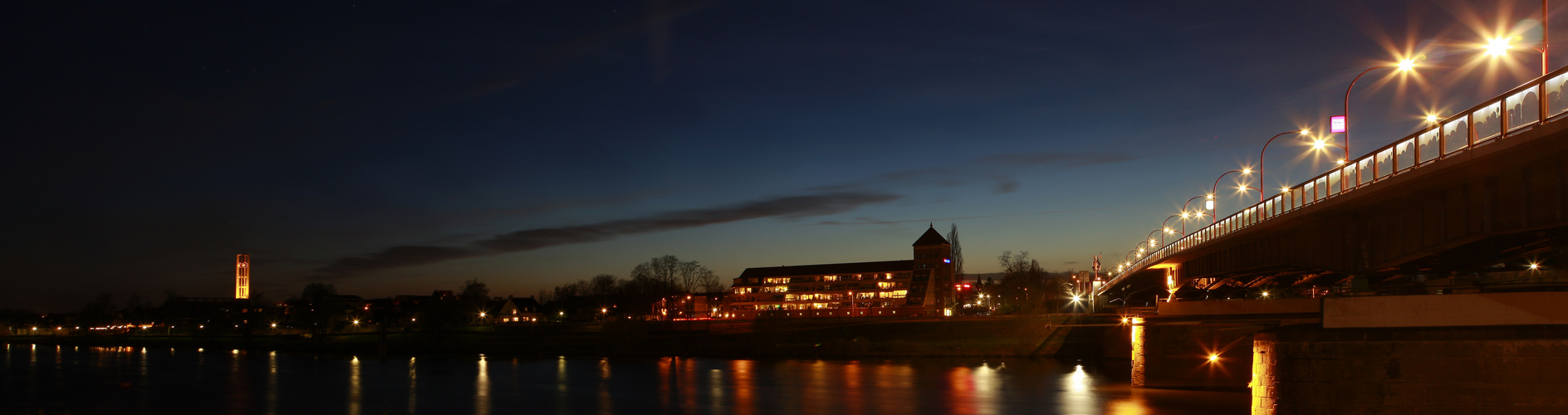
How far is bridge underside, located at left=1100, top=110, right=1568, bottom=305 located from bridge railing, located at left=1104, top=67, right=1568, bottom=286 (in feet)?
0.85

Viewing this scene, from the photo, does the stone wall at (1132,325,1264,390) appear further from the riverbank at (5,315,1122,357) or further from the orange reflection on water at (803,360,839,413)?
the riverbank at (5,315,1122,357)

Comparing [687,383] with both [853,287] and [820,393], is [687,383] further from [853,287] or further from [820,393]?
[853,287]

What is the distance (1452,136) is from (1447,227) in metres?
3.54

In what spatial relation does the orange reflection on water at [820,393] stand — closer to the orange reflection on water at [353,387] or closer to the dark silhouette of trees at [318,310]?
the orange reflection on water at [353,387]

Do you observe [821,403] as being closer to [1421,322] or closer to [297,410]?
[297,410]

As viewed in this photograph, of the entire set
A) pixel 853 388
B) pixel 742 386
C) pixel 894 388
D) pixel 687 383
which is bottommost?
pixel 687 383

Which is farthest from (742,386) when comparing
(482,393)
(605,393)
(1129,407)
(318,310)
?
(318,310)

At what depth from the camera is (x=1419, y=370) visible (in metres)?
21.6

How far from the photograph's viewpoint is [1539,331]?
68.1 feet

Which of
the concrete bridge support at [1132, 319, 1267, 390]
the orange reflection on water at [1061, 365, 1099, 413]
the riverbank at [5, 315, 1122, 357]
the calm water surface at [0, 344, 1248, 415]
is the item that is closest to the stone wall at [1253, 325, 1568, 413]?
the calm water surface at [0, 344, 1248, 415]

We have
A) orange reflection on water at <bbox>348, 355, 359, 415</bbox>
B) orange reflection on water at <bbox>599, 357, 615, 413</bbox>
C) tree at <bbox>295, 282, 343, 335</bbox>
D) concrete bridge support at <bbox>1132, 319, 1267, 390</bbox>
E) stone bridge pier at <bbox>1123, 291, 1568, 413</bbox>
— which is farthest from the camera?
tree at <bbox>295, 282, 343, 335</bbox>

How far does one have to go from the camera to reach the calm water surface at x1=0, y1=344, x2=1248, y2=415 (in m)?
51.7

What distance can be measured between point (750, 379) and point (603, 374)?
14.1 meters

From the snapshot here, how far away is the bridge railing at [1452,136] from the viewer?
1798 cm
